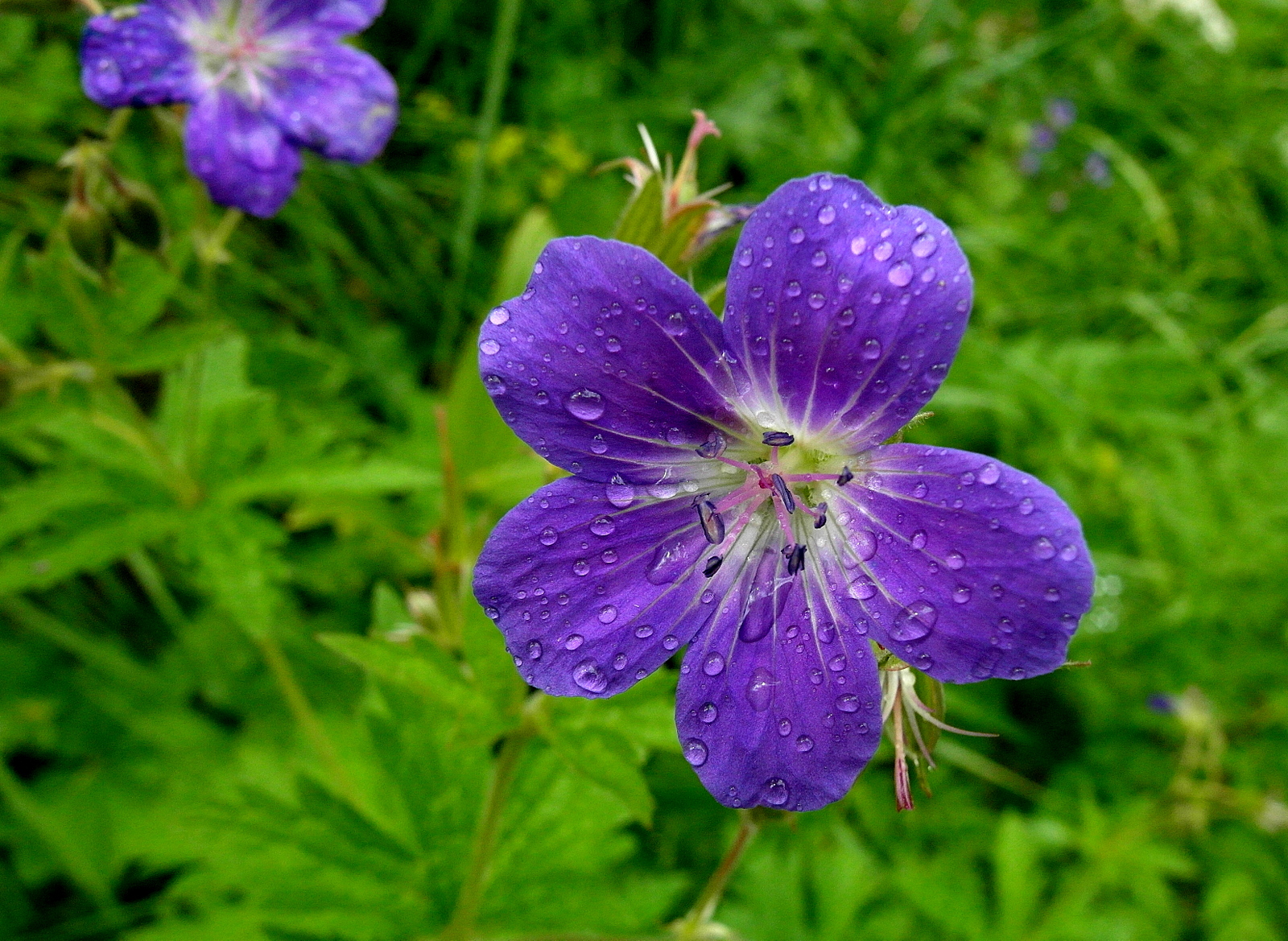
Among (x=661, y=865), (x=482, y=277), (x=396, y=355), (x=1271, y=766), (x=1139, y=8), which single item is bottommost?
(x=661, y=865)

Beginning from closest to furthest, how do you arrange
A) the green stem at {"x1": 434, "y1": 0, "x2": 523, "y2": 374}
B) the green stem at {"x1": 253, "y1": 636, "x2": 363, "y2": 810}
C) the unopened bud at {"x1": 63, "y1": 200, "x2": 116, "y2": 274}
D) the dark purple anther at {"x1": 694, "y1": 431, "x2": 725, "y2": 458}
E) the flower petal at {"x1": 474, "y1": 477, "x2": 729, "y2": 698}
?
1. the flower petal at {"x1": 474, "y1": 477, "x2": 729, "y2": 698}
2. the dark purple anther at {"x1": 694, "y1": 431, "x2": 725, "y2": 458}
3. the unopened bud at {"x1": 63, "y1": 200, "x2": 116, "y2": 274}
4. the green stem at {"x1": 253, "y1": 636, "x2": 363, "y2": 810}
5. the green stem at {"x1": 434, "y1": 0, "x2": 523, "y2": 374}

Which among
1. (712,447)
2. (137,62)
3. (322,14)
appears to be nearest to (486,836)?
(712,447)

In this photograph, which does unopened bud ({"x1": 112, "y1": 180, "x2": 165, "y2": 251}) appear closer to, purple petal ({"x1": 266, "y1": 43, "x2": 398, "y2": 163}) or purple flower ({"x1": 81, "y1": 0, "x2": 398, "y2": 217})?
purple flower ({"x1": 81, "y1": 0, "x2": 398, "y2": 217})

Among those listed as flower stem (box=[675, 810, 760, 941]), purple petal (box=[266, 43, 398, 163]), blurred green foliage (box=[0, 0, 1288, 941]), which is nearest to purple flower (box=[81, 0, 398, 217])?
purple petal (box=[266, 43, 398, 163])

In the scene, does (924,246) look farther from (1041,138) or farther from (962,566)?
(1041,138)

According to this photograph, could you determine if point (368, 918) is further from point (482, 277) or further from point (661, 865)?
point (482, 277)

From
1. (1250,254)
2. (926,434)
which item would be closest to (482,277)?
(926,434)
